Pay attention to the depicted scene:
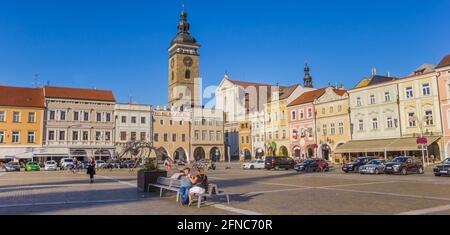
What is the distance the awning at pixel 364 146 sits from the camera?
1826 inches

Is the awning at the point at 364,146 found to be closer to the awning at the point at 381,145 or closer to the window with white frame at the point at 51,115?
the awning at the point at 381,145

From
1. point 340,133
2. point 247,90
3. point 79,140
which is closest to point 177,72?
point 247,90

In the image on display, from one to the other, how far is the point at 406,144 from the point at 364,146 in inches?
225

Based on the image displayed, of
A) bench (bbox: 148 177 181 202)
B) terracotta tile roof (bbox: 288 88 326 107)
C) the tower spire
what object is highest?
the tower spire

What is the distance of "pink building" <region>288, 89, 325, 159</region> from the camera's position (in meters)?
59.6

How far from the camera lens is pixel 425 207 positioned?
11766mm

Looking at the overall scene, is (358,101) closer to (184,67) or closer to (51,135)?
(51,135)

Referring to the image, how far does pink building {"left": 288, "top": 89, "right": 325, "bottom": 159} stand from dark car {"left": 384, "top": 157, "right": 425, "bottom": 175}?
1048 inches

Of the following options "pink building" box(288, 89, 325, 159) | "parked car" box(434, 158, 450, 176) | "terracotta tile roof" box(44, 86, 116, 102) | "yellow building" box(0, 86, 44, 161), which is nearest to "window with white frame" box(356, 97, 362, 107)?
"pink building" box(288, 89, 325, 159)

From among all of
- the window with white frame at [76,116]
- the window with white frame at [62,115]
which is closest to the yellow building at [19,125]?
the window with white frame at [62,115]

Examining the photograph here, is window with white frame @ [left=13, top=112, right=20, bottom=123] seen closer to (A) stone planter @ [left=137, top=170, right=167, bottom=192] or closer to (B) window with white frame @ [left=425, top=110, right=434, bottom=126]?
(A) stone planter @ [left=137, top=170, right=167, bottom=192]

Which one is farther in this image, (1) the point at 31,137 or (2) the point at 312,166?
(1) the point at 31,137

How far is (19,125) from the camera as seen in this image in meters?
58.1

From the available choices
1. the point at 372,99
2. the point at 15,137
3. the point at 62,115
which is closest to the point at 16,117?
the point at 15,137
